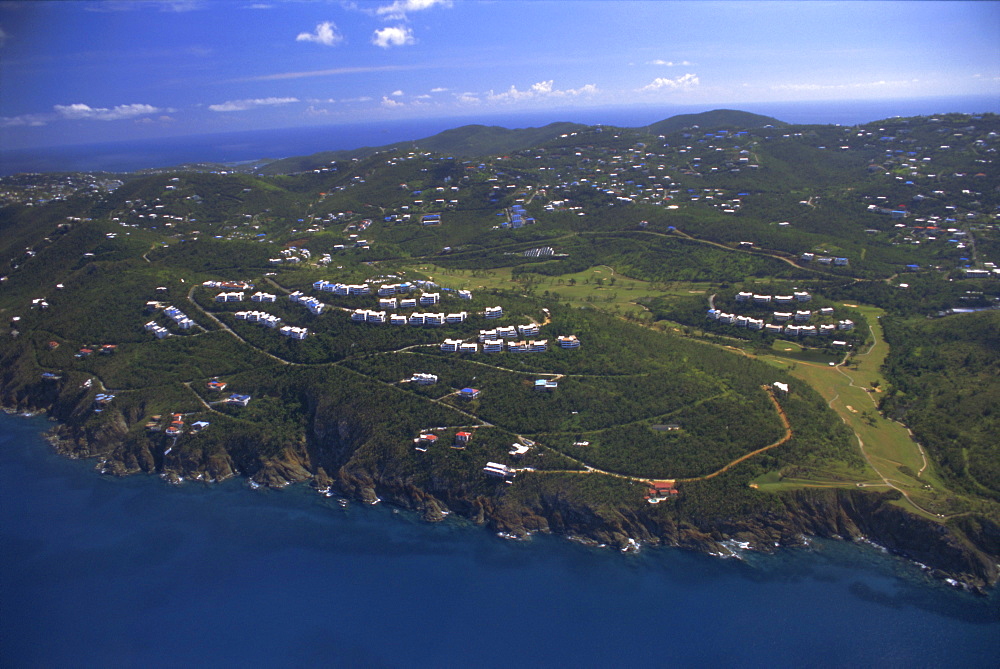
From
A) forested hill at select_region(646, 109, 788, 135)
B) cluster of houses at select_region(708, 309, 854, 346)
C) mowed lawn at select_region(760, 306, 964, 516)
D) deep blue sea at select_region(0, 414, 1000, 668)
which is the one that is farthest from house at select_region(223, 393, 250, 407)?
forested hill at select_region(646, 109, 788, 135)

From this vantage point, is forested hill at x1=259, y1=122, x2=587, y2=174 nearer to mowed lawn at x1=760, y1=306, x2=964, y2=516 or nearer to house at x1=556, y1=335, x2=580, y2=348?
house at x1=556, y1=335, x2=580, y2=348

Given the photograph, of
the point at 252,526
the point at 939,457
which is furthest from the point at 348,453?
the point at 939,457

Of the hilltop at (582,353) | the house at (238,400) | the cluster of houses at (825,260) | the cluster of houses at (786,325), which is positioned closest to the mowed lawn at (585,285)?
the hilltop at (582,353)

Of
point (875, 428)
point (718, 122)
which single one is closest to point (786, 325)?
point (875, 428)

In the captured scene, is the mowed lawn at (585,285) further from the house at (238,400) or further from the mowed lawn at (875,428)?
the house at (238,400)

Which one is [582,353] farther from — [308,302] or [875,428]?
[308,302]

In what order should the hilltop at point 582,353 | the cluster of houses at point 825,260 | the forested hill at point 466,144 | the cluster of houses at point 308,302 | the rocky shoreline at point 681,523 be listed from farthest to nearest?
the forested hill at point 466,144
the cluster of houses at point 825,260
the cluster of houses at point 308,302
the hilltop at point 582,353
the rocky shoreline at point 681,523
